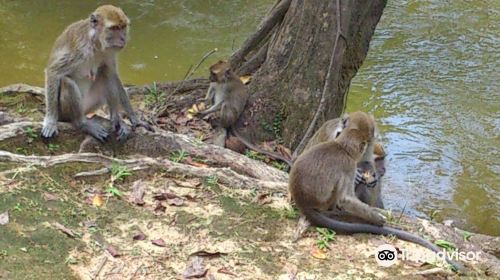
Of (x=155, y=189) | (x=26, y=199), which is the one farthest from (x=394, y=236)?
(x=26, y=199)

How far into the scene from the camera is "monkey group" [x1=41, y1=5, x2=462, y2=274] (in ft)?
17.4

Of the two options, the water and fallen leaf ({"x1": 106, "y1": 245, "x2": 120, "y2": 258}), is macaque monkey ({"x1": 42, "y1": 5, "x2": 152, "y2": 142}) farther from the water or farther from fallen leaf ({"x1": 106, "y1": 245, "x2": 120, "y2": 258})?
the water

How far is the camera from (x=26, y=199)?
5223mm

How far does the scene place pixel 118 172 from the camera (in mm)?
5766

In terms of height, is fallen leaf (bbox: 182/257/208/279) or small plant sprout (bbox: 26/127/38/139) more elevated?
small plant sprout (bbox: 26/127/38/139)

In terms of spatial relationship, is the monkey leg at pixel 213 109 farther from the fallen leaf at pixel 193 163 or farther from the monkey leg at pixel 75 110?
the monkey leg at pixel 75 110

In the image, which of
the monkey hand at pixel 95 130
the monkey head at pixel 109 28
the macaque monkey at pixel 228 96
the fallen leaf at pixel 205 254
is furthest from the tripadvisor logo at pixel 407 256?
the macaque monkey at pixel 228 96

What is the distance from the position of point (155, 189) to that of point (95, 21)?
1.52 metres

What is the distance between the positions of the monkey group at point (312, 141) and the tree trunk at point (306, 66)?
140 cm

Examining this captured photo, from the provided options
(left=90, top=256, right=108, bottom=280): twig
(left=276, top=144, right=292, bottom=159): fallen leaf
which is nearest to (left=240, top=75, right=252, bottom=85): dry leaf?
(left=276, top=144, right=292, bottom=159): fallen leaf

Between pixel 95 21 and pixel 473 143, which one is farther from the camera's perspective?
pixel 473 143

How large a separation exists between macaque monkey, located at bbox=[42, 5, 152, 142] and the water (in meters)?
3.68

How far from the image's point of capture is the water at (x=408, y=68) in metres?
8.77

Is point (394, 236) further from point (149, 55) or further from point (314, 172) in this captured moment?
point (149, 55)
